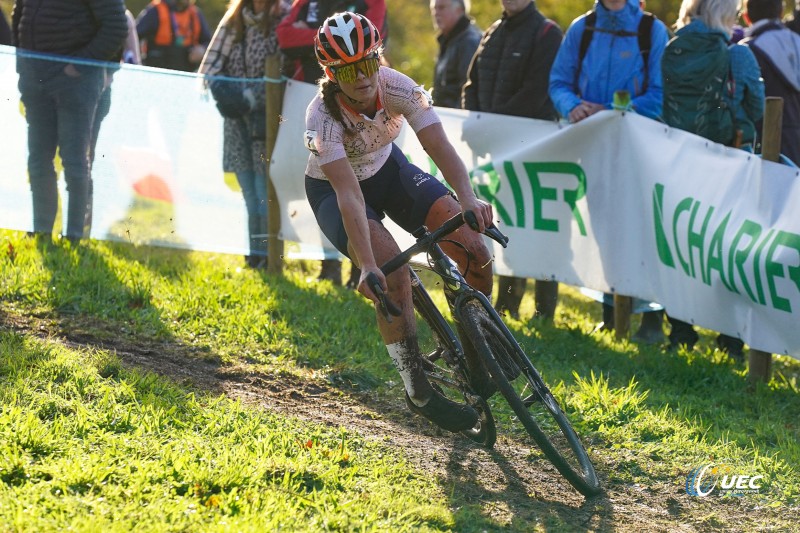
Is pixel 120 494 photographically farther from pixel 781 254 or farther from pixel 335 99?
pixel 781 254

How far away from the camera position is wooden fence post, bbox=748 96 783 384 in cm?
705

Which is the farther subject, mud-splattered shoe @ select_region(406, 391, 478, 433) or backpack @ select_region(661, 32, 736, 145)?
backpack @ select_region(661, 32, 736, 145)

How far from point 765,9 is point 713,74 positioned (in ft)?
4.03

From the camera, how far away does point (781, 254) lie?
6.67m

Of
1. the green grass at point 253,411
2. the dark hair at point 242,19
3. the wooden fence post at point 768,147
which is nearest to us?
the green grass at point 253,411

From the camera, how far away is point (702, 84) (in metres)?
7.84

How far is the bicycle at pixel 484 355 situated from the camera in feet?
16.9

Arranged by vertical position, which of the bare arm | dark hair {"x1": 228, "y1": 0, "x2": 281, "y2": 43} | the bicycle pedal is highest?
dark hair {"x1": 228, "y1": 0, "x2": 281, "y2": 43}

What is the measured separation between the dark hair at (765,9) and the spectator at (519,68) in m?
1.52

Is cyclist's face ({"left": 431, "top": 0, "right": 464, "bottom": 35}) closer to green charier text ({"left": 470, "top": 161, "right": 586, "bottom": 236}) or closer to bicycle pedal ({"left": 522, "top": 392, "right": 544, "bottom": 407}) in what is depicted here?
green charier text ({"left": 470, "top": 161, "right": 586, "bottom": 236})

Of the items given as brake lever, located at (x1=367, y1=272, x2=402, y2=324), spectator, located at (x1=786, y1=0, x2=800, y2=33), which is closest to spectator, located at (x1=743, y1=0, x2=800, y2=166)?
spectator, located at (x1=786, y1=0, x2=800, y2=33)

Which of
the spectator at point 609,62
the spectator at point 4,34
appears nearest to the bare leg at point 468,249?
the spectator at point 609,62

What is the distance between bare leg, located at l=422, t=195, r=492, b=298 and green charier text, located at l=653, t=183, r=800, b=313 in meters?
1.99

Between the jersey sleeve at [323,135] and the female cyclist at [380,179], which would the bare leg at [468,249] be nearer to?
the female cyclist at [380,179]
